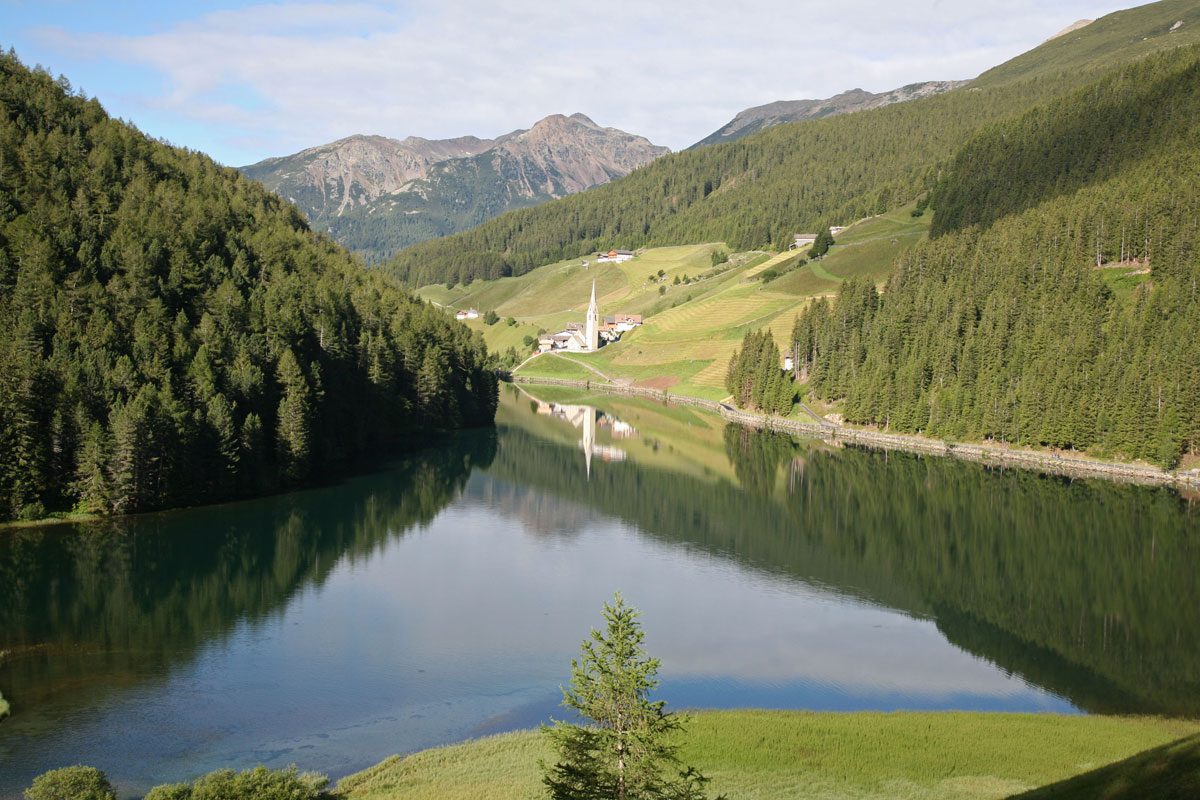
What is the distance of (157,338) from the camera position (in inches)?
2815

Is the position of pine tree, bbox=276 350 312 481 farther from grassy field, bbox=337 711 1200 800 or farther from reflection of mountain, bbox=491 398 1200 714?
grassy field, bbox=337 711 1200 800

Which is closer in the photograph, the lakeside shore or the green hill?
the green hill

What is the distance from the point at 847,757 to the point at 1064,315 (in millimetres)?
87577

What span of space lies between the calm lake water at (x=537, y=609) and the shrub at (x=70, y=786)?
3272 millimetres

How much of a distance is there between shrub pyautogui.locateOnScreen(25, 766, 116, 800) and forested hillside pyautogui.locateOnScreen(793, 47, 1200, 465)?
85.4 meters

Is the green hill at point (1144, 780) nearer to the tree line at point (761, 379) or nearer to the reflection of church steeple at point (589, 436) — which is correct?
the reflection of church steeple at point (589, 436)

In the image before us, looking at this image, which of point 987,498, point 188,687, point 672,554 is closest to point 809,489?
point 987,498

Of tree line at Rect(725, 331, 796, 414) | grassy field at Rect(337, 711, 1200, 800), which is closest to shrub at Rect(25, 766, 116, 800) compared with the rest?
grassy field at Rect(337, 711, 1200, 800)

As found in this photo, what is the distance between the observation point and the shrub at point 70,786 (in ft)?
79.5

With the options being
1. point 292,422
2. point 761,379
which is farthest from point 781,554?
point 761,379

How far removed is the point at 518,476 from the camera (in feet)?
308

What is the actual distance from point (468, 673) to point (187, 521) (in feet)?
102

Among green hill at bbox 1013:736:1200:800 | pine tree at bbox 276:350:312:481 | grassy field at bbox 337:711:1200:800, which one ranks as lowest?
grassy field at bbox 337:711:1200:800

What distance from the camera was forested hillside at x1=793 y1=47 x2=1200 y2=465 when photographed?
9294 cm
